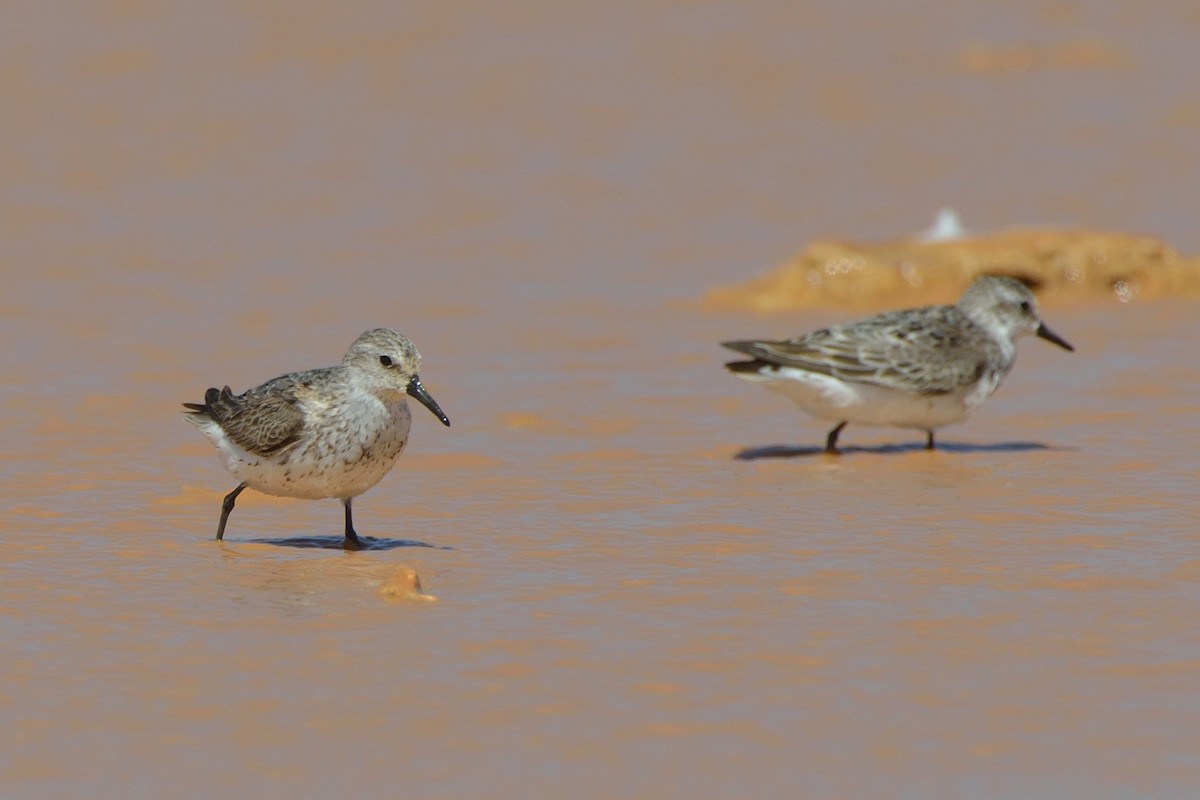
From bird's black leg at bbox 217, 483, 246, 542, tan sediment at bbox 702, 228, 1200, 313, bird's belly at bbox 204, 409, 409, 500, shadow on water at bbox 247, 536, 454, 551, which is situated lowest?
shadow on water at bbox 247, 536, 454, 551

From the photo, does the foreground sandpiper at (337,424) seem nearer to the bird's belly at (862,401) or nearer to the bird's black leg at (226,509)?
the bird's black leg at (226,509)

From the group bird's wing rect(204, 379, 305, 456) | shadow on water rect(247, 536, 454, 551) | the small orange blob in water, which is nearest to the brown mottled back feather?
bird's wing rect(204, 379, 305, 456)

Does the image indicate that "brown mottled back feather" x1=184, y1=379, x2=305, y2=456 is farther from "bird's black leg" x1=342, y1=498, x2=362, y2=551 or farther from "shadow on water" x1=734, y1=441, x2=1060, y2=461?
"shadow on water" x1=734, y1=441, x2=1060, y2=461

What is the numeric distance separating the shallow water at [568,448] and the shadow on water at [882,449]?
3.1 inches

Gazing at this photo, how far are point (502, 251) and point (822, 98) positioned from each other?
388 inches

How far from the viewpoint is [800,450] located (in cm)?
1402

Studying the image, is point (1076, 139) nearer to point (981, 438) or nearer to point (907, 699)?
point (981, 438)

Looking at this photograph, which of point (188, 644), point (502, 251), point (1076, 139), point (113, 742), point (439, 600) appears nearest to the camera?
point (113, 742)

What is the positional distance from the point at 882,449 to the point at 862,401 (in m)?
0.78

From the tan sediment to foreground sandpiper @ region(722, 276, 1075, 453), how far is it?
254 inches

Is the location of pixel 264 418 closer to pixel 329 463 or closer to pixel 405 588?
pixel 329 463

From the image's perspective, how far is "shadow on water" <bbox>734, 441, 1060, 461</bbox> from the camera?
1373cm

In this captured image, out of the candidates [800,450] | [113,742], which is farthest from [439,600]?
[800,450]

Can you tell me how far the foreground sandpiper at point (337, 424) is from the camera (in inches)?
401
